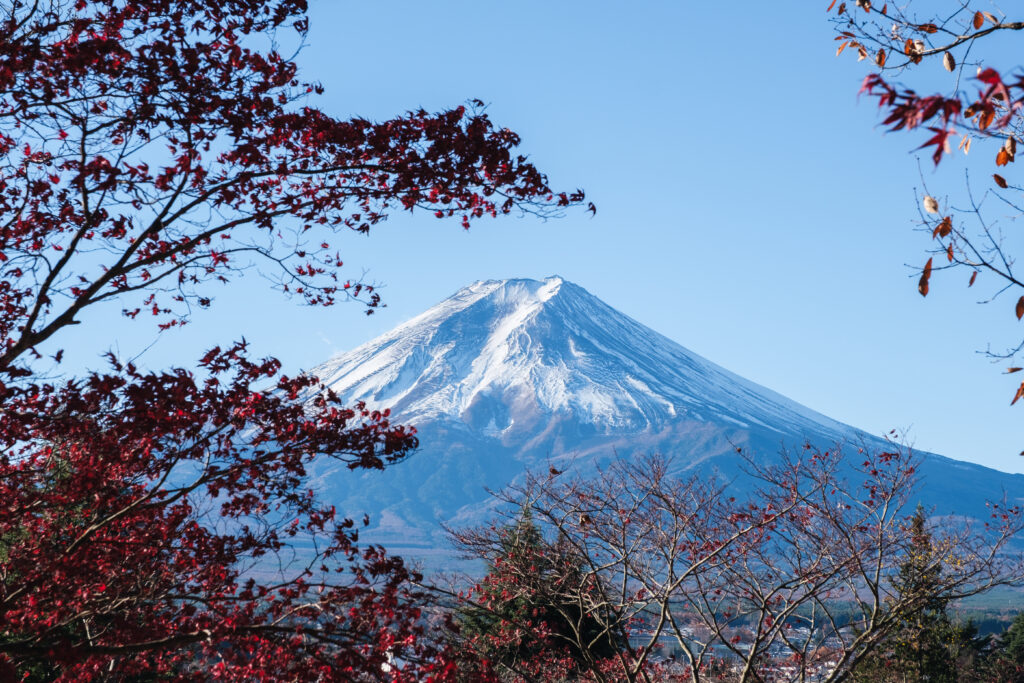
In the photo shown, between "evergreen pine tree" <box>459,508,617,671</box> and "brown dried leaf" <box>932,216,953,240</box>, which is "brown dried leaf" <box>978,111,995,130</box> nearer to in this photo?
"brown dried leaf" <box>932,216,953,240</box>

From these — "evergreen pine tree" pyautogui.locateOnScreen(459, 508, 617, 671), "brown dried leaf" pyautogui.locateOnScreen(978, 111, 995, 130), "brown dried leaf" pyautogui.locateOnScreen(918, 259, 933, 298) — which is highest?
"brown dried leaf" pyautogui.locateOnScreen(978, 111, 995, 130)

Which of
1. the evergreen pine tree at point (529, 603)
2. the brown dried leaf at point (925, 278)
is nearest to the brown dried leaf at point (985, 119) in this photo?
the brown dried leaf at point (925, 278)

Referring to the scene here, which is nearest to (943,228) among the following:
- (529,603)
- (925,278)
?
(925,278)

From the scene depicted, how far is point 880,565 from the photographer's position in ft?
28.6

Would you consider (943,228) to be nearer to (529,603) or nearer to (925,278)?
(925,278)

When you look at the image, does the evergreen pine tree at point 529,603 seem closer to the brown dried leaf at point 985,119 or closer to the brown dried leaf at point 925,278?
the brown dried leaf at point 925,278

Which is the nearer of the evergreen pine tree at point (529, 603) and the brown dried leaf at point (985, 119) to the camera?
the brown dried leaf at point (985, 119)

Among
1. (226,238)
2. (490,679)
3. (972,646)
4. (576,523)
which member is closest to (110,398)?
(226,238)

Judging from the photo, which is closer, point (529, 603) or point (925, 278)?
point (925, 278)

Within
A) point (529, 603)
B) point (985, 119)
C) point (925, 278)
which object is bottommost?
point (529, 603)

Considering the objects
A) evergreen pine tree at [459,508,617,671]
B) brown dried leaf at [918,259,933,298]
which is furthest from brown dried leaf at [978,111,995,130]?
evergreen pine tree at [459,508,617,671]

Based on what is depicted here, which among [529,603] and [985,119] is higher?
[985,119]

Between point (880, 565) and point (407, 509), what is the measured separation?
577 ft

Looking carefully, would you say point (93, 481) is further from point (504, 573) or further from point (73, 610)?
point (504, 573)
